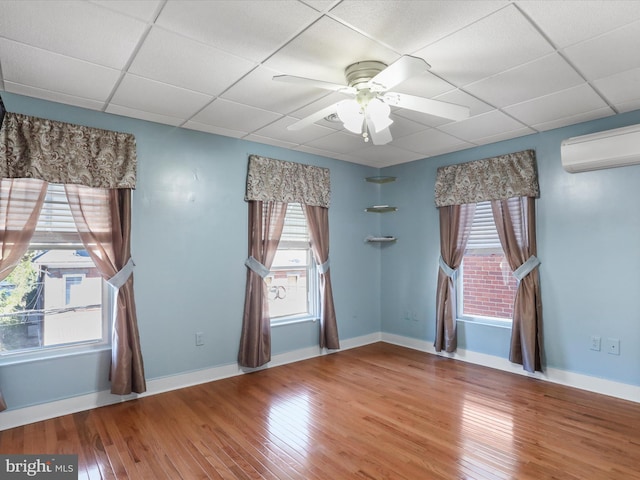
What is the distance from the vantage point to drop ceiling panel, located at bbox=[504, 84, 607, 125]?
292 cm

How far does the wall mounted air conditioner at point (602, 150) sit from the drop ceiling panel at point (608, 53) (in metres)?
0.80

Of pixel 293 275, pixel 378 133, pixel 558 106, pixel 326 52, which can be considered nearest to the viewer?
pixel 326 52

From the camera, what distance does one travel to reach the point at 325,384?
377 cm

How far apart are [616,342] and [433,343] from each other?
77.0 inches

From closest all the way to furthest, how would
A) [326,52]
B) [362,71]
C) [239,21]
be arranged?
1. [239,21]
2. [326,52]
3. [362,71]

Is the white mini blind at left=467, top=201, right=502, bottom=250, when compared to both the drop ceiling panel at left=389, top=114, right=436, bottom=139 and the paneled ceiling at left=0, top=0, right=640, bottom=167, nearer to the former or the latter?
the paneled ceiling at left=0, top=0, right=640, bottom=167

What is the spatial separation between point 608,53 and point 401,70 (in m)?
1.46

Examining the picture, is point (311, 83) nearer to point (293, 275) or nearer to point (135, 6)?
point (135, 6)

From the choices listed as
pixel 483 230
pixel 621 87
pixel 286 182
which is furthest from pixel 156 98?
pixel 483 230

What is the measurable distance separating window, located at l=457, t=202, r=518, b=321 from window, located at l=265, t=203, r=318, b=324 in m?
1.93

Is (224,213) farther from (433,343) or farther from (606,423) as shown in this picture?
(606,423)

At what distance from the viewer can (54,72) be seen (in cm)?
252

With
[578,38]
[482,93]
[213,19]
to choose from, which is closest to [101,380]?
[213,19]

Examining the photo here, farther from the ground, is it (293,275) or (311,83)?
(311,83)
